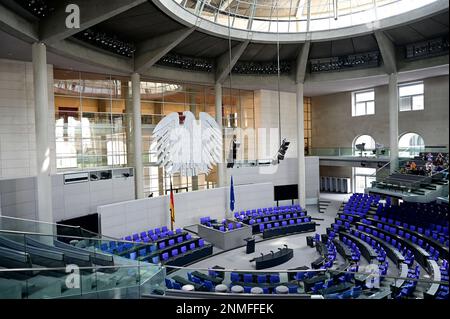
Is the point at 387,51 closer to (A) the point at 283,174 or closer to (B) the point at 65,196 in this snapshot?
(A) the point at 283,174

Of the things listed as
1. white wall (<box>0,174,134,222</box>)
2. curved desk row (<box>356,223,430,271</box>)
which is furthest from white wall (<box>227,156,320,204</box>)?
curved desk row (<box>356,223,430,271</box>)

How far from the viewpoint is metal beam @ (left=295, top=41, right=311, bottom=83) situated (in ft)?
64.9

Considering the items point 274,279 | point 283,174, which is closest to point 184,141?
point 274,279

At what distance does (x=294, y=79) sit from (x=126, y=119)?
11905mm

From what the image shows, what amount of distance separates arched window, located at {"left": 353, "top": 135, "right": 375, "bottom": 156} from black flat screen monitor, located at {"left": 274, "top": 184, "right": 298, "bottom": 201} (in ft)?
17.6

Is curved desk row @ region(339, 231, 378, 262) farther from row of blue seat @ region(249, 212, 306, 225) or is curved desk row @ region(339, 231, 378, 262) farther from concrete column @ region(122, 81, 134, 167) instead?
concrete column @ region(122, 81, 134, 167)

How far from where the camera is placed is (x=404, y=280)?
4855 millimetres

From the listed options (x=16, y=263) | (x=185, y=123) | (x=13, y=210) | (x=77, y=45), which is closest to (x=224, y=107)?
(x=185, y=123)

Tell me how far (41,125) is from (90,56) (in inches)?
172

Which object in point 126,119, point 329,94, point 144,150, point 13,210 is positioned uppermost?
point 329,94

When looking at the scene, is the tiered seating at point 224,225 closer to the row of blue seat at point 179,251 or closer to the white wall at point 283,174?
the row of blue seat at point 179,251

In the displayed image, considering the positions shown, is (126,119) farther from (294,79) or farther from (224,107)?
(294,79)
